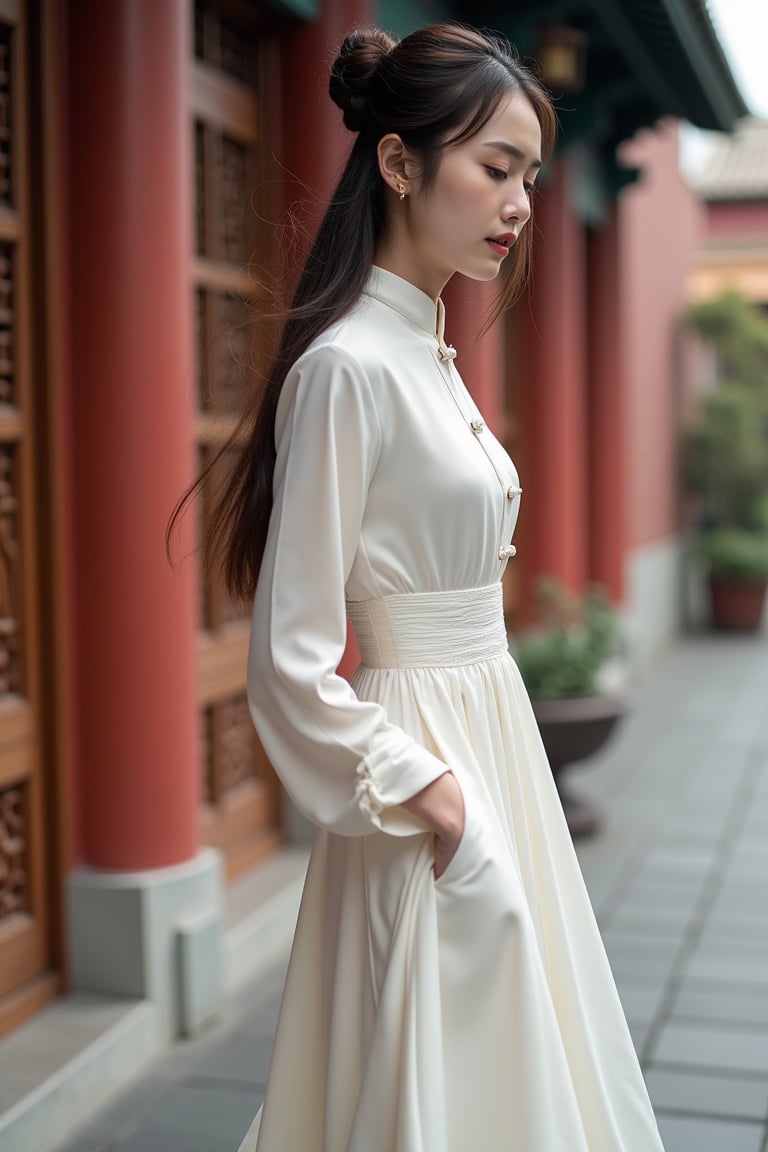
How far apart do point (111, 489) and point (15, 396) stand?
29 centimetres

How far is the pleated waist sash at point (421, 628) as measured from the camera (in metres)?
1.74

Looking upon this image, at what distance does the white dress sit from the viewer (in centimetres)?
160

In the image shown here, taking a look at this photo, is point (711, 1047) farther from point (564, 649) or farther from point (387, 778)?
point (564, 649)

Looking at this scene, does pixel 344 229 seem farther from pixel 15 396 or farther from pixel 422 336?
pixel 15 396

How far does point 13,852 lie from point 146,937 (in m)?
0.36

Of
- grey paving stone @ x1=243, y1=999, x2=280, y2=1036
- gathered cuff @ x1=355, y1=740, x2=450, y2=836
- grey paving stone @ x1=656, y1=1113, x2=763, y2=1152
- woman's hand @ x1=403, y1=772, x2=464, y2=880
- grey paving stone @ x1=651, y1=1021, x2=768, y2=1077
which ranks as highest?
gathered cuff @ x1=355, y1=740, x2=450, y2=836

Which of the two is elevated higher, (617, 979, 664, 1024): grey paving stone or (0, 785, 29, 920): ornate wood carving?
(0, 785, 29, 920): ornate wood carving

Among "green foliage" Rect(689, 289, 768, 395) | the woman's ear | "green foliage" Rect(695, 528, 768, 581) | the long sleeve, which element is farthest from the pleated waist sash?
"green foliage" Rect(689, 289, 768, 395)

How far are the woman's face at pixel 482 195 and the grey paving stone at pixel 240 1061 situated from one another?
6.59 feet

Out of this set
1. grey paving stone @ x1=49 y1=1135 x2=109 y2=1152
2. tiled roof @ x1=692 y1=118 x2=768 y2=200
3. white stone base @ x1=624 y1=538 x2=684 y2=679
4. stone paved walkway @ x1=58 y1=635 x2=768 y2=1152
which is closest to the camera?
grey paving stone @ x1=49 y1=1135 x2=109 y2=1152

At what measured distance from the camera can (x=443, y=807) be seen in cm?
159

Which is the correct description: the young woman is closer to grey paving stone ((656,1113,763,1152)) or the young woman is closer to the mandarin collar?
the mandarin collar

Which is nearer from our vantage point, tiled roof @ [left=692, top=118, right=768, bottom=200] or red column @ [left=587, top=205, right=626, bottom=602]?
red column @ [left=587, top=205, right=626, bottom=602]

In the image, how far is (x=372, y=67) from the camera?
68.5 inches
